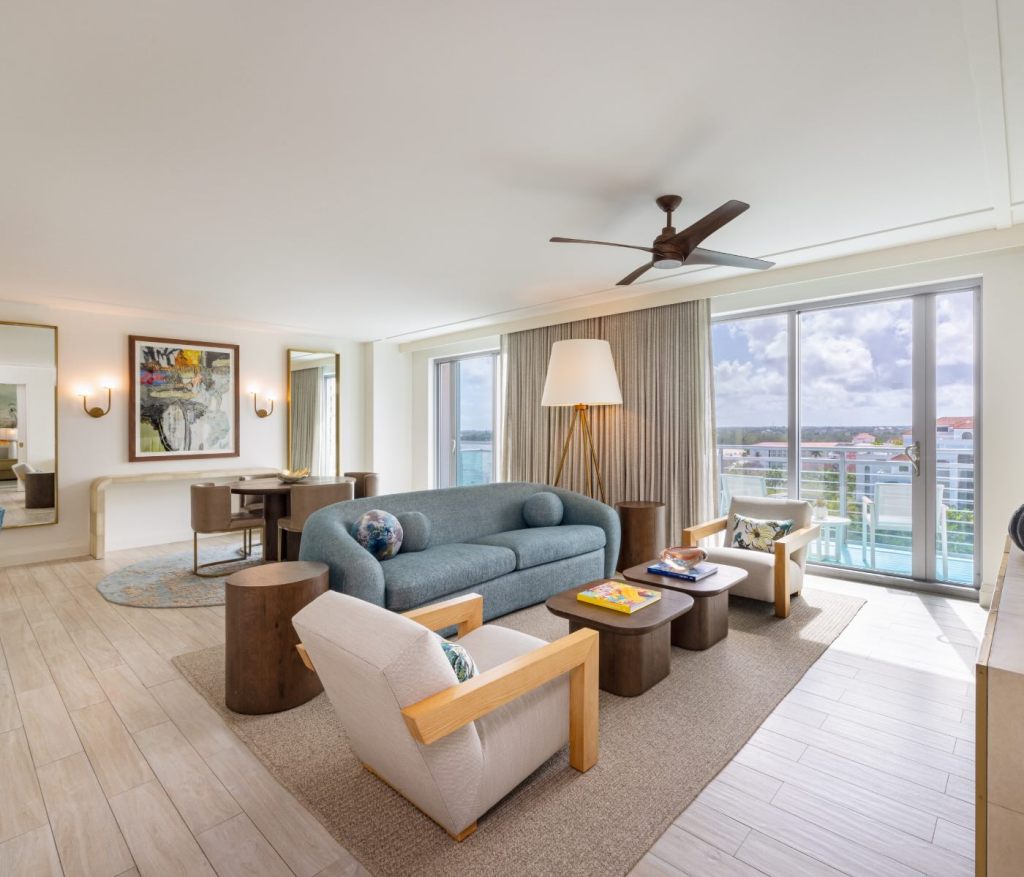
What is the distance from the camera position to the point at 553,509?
4383 millimetres

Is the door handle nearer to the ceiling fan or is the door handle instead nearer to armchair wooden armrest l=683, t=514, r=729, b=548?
armchair wooden armrest l=683, t=514, r=729, b=548

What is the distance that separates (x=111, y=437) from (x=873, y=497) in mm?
6987

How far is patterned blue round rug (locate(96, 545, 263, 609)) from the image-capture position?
12.6ft

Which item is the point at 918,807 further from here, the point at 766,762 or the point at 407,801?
the point at 407,801

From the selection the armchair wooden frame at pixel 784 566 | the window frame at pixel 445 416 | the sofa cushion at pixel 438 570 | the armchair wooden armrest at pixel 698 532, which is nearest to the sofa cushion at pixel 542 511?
the sofa cushion at pixel 438 570

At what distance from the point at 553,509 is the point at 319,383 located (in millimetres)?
4155

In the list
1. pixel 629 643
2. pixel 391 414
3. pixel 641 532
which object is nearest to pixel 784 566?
pixel 641 532

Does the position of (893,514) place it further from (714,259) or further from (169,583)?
(169,583)

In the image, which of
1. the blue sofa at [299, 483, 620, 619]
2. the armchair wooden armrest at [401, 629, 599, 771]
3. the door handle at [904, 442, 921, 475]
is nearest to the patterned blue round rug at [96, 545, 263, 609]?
the blue sofa at [299, 483, 620, 619]

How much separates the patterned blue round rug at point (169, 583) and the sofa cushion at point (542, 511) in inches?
90.9

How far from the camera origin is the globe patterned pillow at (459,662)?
5.49ft

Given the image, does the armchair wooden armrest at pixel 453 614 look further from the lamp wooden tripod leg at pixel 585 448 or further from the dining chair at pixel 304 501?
the lamp wooden tripod leg at pixel 585 448

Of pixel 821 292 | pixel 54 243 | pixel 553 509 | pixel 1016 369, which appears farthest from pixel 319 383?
pixel 1016 369

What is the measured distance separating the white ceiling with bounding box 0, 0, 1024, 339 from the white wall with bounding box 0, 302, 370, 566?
155 cm
